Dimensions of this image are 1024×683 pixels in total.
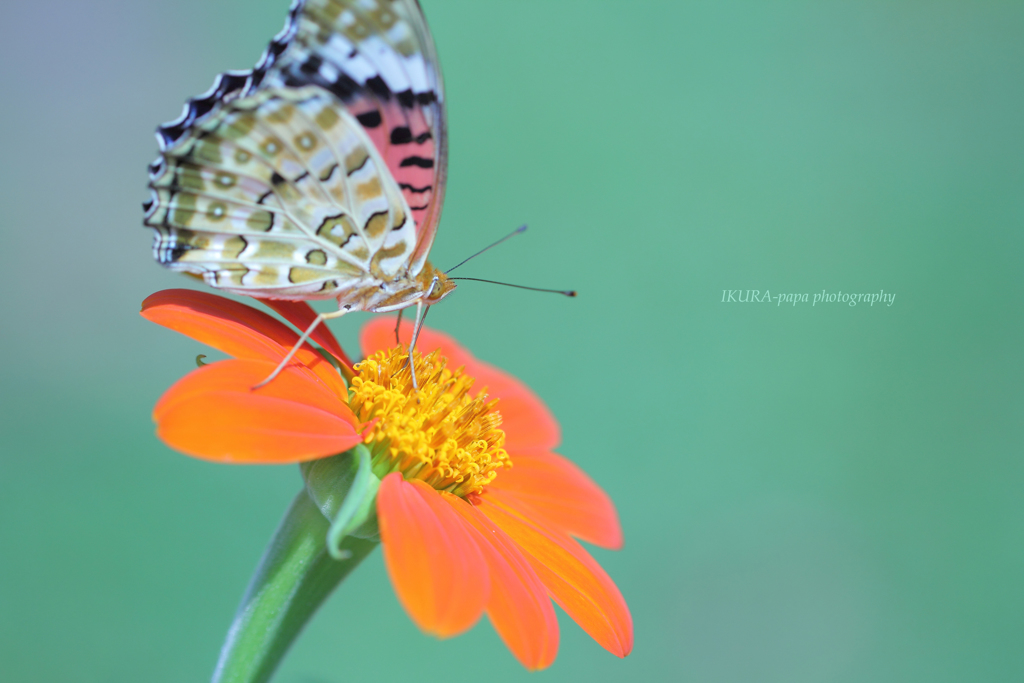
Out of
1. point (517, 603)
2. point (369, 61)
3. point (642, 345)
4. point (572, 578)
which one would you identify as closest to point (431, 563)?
point (517, 603)

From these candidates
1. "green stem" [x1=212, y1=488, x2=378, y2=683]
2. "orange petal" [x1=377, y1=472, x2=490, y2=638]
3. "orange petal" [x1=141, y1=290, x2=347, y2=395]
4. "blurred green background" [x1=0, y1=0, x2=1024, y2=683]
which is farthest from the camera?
"blurred green background" [x1=0, y1=0, x2=1024, y2=683]

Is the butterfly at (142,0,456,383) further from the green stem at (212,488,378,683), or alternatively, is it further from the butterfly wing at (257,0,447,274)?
the green stem at (212,488,378,683)

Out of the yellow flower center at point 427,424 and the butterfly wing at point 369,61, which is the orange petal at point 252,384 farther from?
the butterfly wing at point 369,61

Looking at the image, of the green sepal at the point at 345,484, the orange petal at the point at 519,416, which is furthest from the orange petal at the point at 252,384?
the orange petal at the point at 519,416

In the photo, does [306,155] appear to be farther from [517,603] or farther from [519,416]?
[517,603]

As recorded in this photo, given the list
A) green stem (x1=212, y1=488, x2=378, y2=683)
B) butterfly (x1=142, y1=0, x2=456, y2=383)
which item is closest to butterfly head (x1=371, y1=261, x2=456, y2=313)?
butterfly (x1=142, y1=0, x2=456, y2=383)

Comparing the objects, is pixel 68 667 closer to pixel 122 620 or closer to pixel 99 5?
pixel 122 620

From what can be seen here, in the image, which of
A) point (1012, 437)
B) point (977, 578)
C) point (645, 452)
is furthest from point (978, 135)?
point (645, 452)
